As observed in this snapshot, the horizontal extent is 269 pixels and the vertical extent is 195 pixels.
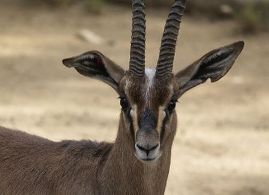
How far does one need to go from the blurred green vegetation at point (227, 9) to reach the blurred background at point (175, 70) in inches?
1.0

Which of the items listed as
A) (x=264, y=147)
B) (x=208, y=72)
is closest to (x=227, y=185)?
(x=264, y=147)

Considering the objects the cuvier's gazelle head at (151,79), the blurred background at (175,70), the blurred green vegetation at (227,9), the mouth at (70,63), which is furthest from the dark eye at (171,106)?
the blurred green vegetation at (227,9)

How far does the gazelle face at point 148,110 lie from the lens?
23.0 feet

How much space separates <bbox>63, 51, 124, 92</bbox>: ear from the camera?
772 cm

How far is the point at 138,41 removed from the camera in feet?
25.3

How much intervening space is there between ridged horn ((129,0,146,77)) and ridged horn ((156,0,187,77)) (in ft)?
0.54

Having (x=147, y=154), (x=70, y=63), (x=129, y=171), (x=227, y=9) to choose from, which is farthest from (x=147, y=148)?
(x=227, y=9)

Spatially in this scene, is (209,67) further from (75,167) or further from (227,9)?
(227,9)

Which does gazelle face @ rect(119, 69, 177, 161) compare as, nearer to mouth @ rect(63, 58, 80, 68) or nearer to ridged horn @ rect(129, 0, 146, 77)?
ridged horn @ rect(129, 0, 146, 77)

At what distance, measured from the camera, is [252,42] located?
61.8ft

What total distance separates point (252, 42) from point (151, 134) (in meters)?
12.2

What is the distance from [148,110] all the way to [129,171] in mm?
864

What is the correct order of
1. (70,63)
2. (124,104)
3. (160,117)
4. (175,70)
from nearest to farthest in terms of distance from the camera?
(160,117), (124,104), (70,63), (175,70)

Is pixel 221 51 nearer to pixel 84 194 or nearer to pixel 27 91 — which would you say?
pixel 84 194
